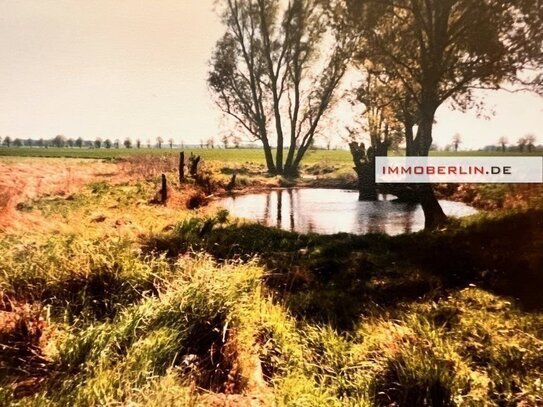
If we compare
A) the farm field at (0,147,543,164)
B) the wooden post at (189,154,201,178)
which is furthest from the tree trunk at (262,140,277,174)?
the wooden post at (189,154,201,178)

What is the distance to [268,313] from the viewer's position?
462cm

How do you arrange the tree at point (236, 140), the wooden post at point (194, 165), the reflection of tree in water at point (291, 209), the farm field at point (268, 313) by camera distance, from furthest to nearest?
the wooden post at point (194, 165), the tree at point (236, 140), the reflection of tree in water at point (291, 209), the farm field at point (268, 313)

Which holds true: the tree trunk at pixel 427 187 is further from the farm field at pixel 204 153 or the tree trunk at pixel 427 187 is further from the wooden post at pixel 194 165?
the wooden post at pixel 194 165

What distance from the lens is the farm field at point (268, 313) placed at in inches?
131

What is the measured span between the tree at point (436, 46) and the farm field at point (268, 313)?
2.65 metres

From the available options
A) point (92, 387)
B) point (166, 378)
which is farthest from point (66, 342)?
point (166, 378)

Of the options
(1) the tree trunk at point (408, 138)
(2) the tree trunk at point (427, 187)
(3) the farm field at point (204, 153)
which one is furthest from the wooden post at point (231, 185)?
(2) the tree trunk at point (427, 187)

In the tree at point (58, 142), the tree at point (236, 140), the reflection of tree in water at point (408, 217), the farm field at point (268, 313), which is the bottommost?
the farm field at point (268, 313)

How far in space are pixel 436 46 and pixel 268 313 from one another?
7.44 meters

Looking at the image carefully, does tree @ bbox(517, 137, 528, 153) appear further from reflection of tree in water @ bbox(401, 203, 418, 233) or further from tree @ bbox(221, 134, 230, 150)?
tree @ bbox(221, 134, 230, 150)

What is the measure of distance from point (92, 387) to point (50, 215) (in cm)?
571

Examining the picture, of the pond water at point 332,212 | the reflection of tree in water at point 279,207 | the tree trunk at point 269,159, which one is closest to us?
the pond water at point 332,212

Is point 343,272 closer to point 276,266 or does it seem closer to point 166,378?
point 276,266

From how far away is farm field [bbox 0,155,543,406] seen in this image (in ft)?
10.9
